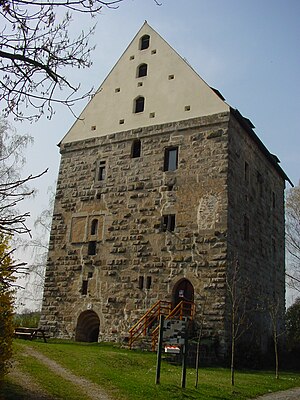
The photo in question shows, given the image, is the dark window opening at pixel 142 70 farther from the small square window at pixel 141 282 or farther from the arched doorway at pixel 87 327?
the arched doorway at pixel 87 327

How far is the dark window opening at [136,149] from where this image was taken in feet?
77.4

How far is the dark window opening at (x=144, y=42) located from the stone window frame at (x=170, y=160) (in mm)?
6006

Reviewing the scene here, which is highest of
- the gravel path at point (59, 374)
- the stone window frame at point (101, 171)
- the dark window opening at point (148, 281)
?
the stone window frame at point (101, 171)

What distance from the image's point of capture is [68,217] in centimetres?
2433

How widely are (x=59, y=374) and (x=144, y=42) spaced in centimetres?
1822

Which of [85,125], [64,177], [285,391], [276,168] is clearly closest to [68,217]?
[64,177]

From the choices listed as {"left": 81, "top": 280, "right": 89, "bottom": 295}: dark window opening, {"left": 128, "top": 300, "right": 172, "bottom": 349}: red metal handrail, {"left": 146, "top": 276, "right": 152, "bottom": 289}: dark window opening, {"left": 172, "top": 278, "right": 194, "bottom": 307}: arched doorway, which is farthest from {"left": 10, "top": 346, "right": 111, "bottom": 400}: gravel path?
{"left": 81, "top": 280, "right": 89, "bottom": 295}: dark window opening

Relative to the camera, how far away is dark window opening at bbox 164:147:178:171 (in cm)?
2223

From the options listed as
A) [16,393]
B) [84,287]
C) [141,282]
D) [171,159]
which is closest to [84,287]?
[84,287]

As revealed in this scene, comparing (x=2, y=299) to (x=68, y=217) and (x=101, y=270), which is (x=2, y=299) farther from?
(x=68, y=217)

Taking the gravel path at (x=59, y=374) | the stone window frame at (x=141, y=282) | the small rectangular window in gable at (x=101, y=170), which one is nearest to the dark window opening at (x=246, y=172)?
the stone window frame at (x=141, y=282)

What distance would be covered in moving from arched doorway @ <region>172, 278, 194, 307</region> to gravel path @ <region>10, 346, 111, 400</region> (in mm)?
7896

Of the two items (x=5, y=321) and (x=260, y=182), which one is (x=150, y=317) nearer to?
(x=260, y=182)

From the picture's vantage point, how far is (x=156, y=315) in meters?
19.5
